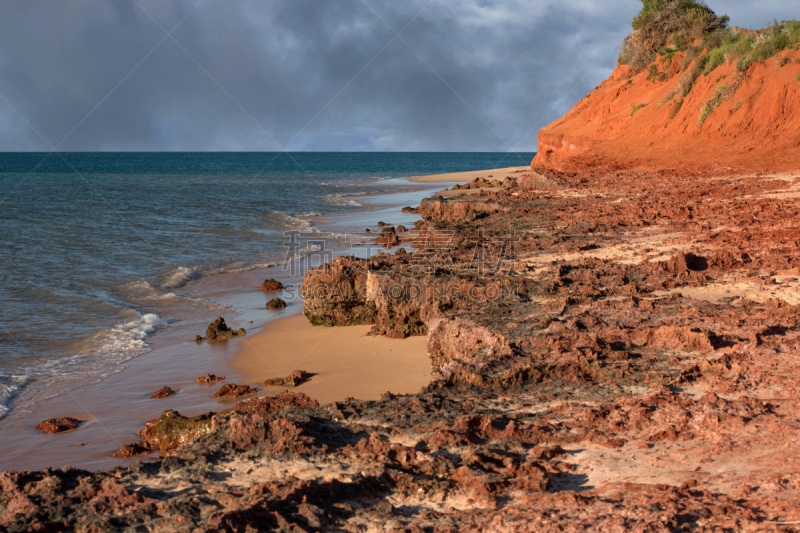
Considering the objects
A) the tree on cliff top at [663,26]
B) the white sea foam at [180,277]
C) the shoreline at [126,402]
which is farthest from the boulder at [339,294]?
the tree on cliff top at [663,26]

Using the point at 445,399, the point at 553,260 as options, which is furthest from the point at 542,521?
the point at 553,260

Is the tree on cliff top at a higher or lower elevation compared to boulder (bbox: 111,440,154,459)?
higher

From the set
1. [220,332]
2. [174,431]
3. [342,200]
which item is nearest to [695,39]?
[342,200]

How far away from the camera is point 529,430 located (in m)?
3.90

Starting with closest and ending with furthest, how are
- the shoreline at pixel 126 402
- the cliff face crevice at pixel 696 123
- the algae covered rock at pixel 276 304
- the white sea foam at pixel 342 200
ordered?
the shoreline at pixel 126 402
the algae covered rock at pixel 276 304
the cliff face crevice at pixel 696 123
the white sea foam at pixel 342 200

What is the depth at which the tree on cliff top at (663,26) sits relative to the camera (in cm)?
2719

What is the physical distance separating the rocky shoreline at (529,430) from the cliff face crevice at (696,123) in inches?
458

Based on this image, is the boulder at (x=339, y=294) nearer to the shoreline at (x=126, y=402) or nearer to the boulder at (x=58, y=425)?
the shoreline at (x=126, y=402)

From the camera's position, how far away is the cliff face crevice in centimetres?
1817

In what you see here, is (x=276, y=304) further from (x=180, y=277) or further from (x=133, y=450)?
(x=133, y=450)

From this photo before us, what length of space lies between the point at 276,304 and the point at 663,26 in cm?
2625

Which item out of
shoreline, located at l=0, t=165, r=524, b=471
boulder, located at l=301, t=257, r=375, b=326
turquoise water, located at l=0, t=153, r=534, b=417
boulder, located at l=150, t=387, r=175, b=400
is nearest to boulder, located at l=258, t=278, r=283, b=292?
shoreline, located at l=0, t=165, r=524, b=471

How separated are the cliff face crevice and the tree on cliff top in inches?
53.4

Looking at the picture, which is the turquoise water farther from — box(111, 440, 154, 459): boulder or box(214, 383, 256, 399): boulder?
box(111, 440, 154, 459): boulder
